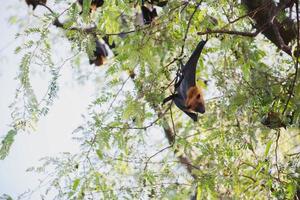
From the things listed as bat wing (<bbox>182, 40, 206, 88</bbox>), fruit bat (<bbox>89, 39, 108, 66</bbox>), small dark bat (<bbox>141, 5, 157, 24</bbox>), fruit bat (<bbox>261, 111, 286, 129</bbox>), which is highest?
fruit bat (<bbox>89, 39, 108, 66</bbox>)

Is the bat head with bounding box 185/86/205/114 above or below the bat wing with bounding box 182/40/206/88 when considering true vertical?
below

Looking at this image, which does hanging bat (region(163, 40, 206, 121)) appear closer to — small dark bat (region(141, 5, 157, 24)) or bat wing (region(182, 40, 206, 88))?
bat wing (region(182, 40, 206, 88))

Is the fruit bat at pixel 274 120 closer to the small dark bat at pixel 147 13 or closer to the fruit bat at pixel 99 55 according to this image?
the small dark bat at pixel 147 13

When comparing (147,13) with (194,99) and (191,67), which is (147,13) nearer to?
(191,67)

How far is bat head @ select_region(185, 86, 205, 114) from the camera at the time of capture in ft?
7.80

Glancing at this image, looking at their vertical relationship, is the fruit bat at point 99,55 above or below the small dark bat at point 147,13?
above

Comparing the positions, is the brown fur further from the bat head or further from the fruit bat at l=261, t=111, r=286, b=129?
the fruit bat at l=261, t=111, r=286, b=129

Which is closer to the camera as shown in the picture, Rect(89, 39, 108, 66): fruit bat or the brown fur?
the brown fur

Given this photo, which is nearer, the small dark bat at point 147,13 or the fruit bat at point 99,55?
the small dark bat at point 147,13

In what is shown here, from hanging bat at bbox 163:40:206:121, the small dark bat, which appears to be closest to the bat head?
hanging bat at bbox 163:40:206:121

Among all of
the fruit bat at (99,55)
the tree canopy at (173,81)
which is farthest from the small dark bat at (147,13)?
the fruit bat at (99,55)

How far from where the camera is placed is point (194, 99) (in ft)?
7.87

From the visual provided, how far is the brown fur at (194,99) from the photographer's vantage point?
7.78 ft

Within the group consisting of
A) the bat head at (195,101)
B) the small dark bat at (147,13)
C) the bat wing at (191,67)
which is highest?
the small dark bat at (147,13)
